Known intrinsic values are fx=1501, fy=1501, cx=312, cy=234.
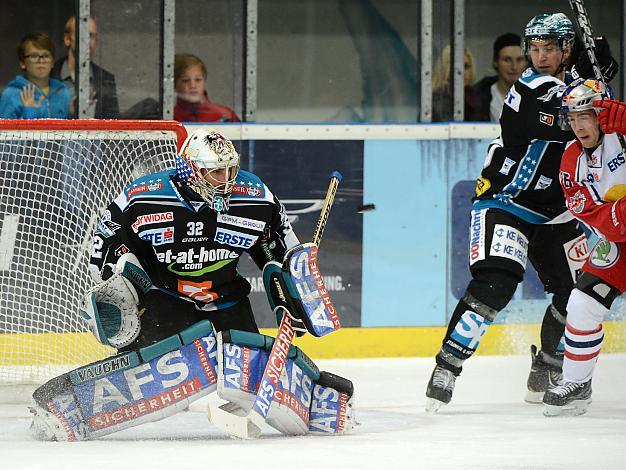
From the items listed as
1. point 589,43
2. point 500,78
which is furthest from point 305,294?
point 500,78

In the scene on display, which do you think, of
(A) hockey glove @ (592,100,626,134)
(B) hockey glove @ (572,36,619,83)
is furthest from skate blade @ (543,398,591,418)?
(B) hockey glove @ (572,36,619,83)

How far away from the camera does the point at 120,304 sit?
448 centimetres

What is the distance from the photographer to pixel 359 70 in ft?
24.1

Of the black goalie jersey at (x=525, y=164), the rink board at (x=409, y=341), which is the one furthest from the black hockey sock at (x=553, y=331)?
the rink board at (x=409, y=341)

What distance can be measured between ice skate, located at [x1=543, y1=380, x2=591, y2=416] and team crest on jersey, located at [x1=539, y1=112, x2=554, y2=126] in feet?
2.83

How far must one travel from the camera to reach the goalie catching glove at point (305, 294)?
4.38 m

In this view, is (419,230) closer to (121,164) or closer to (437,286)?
(437,286)

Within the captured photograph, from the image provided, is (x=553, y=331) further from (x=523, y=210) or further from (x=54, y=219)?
(x=54, y=219)

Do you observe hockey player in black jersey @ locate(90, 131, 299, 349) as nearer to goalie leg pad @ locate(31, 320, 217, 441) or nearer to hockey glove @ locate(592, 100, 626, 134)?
goalie leg pad @ locate(31, 320, 217, 441)

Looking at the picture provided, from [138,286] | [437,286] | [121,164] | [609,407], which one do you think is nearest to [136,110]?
[121,164]

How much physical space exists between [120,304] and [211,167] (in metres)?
0.50

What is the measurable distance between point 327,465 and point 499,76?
3581 millimetres

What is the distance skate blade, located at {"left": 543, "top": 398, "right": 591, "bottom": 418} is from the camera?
16.0 feet

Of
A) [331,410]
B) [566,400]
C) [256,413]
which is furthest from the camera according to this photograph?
[566,400]
